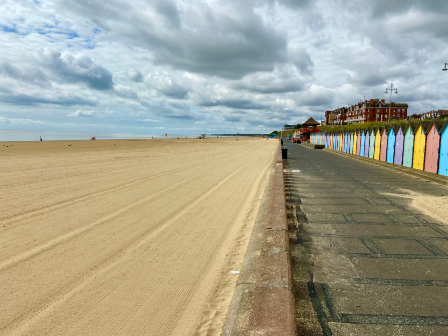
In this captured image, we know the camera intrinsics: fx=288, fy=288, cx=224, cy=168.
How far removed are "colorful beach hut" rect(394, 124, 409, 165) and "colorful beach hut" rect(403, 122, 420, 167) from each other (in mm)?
366

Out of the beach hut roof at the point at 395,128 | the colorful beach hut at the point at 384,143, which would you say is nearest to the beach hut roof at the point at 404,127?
the beach hut roof at the point at 395,128

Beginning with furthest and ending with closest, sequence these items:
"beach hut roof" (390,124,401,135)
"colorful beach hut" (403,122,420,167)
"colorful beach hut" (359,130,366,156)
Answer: "colorful beach hut" (359,130,366,156), "beach hut roof" (390,124,401,135), "colorful beach hut" (403,122,420,167)

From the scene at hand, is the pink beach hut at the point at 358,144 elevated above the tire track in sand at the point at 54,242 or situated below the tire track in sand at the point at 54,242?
above

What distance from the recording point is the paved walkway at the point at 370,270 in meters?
2.61

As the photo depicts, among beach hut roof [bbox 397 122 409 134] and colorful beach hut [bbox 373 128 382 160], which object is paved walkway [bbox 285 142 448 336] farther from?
colorful beach hut [bbox 373 128 382 160]

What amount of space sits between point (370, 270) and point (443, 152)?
10.6 meters

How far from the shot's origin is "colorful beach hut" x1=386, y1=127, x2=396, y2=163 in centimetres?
1692

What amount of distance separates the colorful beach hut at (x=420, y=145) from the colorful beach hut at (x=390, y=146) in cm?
290

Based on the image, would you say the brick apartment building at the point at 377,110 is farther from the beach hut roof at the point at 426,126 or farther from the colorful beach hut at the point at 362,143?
the beach hut roof at the point at 426,126

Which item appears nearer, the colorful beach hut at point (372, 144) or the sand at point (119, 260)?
the sand at point (119, 260)

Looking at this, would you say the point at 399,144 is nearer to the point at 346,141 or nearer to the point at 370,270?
the point at 370,270

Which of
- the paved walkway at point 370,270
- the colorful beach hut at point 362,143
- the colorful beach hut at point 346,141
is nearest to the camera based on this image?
the paved walkway at point 370,270

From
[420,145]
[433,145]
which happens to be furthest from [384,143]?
[433,145]

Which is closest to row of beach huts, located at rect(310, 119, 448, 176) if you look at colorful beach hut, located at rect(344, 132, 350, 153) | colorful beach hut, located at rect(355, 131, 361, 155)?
colorful beach hut, located at rect(355, 131, 361, 155)
